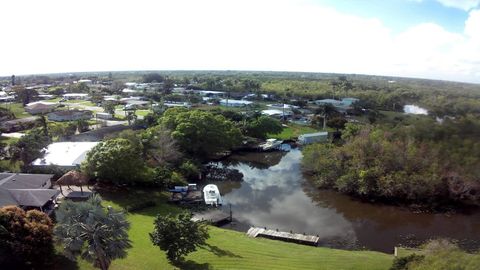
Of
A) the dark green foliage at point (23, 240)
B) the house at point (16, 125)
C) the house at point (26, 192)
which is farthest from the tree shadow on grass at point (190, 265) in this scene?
the house at point (16, 125)

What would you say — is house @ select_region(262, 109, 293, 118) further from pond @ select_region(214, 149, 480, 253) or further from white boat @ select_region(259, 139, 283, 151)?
pond @ select_region(214, 149, 480, 253)

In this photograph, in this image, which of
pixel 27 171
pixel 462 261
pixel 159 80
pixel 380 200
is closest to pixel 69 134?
pixel 27 171

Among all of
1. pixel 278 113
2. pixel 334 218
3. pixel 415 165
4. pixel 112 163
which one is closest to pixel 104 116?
pixel 278 113

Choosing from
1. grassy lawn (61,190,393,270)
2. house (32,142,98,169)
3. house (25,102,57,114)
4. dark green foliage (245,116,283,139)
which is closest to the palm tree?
grassy lawn (61,190,393,270)

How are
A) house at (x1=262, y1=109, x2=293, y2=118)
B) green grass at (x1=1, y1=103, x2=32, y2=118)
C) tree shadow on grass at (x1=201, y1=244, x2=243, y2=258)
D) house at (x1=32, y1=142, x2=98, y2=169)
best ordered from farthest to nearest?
house at (x1=262, y1=109, x2=293, y2=118), green grass at (x1=1, y1=103, x2=32, y2=118), house at (x1=32, y1=142, x2=98, y2=169), tree shadow on grass at (x1=201, y1=244, x2=243, y2=258)

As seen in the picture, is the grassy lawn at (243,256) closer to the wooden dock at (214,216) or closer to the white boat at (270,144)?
the wooden dock at (214,216)

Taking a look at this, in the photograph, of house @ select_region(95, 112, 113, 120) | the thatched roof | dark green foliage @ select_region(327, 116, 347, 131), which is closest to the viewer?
the thatched roof
